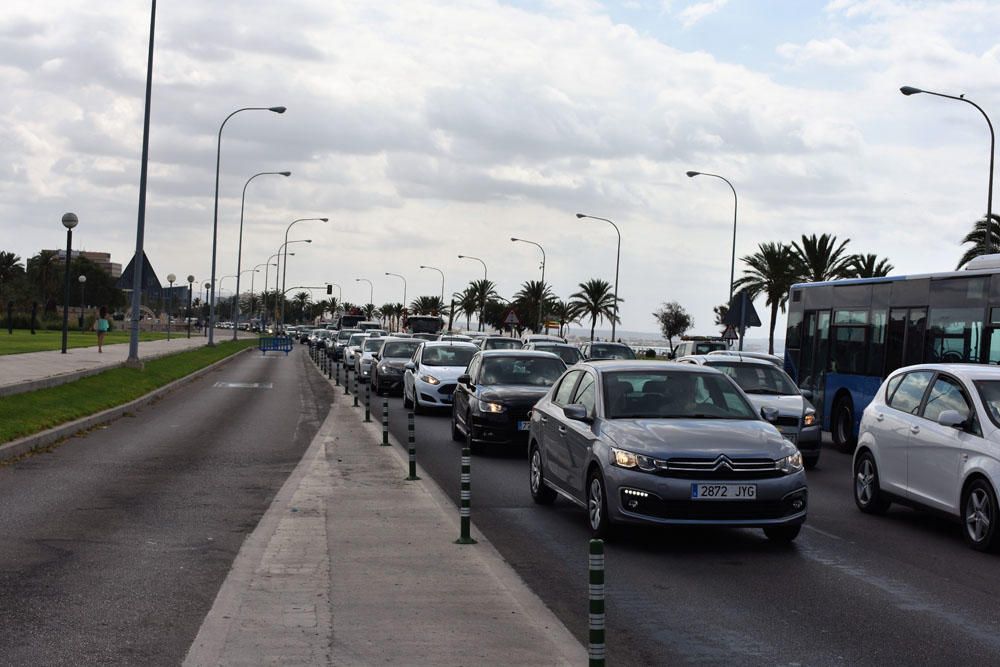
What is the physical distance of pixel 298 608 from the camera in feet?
23.0

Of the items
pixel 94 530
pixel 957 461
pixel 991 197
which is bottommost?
pixel 94 530

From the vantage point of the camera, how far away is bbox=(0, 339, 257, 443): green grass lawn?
17.2 metres

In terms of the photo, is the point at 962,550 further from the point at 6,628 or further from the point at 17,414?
the point at 17,414

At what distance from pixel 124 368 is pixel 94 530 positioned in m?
22.1

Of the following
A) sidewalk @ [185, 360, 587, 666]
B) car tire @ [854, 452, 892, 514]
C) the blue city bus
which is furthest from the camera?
the blue city bus

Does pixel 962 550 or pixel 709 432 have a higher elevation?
pixel 709 432

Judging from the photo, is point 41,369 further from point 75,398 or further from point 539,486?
point 539,486

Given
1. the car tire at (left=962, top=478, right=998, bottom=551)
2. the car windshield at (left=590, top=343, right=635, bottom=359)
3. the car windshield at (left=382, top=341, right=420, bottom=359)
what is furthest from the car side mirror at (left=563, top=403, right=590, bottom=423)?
the car windshield at (left=590, top=343, right=635, bottom=359)

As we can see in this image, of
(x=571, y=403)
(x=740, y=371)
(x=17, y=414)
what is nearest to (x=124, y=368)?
(x=17, y=414)

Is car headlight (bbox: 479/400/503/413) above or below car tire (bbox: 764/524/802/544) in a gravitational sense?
above

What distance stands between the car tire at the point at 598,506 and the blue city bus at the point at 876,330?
8.70 m

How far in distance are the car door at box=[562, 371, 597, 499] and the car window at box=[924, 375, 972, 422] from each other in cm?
318

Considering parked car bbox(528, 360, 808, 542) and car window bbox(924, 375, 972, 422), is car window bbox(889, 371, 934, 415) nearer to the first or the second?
car window bbox(924, 375, 972, 422)

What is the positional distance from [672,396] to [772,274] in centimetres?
5413
